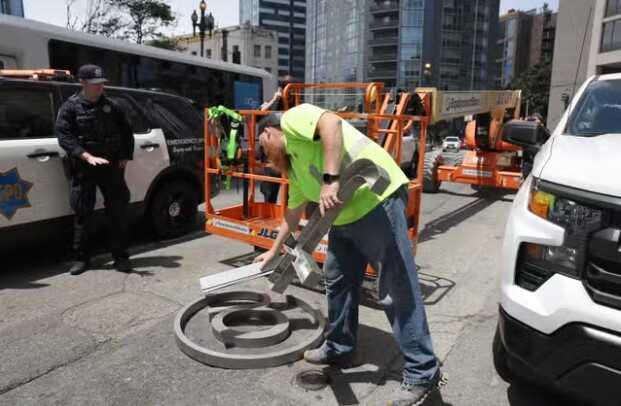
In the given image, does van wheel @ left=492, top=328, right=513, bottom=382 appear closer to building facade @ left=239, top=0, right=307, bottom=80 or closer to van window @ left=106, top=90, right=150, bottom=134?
van window @ left=106, top=90, right=150, bottom=134

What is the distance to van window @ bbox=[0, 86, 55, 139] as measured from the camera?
4.45 metres

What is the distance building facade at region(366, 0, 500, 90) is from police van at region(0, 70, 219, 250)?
279 ft

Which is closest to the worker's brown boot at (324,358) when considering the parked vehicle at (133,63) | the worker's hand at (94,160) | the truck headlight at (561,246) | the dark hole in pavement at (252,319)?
the dark hole in pavement at (252,319)

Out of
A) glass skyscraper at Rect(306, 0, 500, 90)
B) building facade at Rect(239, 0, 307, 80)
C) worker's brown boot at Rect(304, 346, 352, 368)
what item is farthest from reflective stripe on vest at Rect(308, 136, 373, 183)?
building facade at Rect(239, 0, 307, 80)

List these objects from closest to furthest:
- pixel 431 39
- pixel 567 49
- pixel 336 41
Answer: pixel 567 49 → pixel 431 39 → pixel 336 41

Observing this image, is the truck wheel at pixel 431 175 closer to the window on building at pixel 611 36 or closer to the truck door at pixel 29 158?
the truck door at pixel 29 158

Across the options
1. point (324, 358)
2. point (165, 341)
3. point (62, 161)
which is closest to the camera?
point (324, 358)

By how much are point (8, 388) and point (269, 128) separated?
2.04 meters

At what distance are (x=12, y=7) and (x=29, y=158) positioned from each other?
55.1 feet

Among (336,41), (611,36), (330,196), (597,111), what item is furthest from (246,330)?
(336,41)

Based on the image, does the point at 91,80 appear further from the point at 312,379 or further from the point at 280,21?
the point at 280,21

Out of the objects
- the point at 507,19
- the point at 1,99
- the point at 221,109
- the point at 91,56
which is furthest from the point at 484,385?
the point at 507,19

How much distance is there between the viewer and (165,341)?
11.3 feet

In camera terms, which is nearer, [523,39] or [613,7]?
[613,7]
